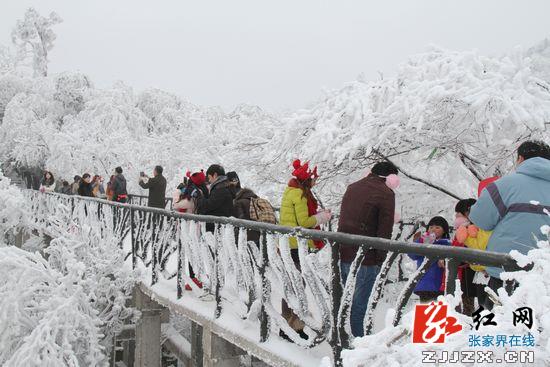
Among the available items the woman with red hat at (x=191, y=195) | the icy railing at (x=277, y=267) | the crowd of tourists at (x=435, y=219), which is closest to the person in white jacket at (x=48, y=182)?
the icy railing at (x=277, y=267)

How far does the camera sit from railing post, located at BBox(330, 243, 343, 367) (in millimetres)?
3447

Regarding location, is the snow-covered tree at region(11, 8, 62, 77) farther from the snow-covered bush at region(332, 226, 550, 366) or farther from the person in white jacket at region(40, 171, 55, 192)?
the snow-covered bush at region(332, 226, 550, 366)

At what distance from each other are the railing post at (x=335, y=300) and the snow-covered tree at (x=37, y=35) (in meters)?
39.8

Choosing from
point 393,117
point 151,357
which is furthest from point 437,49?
point 151,357

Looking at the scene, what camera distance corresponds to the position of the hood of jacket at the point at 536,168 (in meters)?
3.10

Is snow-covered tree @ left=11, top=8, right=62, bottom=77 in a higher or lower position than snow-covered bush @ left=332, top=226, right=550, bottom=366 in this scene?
higher

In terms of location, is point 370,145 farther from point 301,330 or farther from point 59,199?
point 59,199

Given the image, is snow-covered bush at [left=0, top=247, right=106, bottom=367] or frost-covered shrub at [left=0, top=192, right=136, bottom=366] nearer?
snow-covered bush at [left=0, top=247, right=106, bottom=367]

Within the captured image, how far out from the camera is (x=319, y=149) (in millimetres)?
5973

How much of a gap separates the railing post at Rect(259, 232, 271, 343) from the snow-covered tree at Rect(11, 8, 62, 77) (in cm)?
3894

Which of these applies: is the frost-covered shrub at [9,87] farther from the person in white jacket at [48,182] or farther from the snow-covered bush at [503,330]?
the snow-covered bush at [503,330]

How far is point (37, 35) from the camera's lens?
3966 centimetres

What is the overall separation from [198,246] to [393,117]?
2.56 metres

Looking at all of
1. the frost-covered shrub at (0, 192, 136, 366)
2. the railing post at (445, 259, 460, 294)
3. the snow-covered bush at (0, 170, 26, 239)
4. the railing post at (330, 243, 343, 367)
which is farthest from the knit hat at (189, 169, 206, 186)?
the snow-covered bush at (0, 170, 26, 239)
